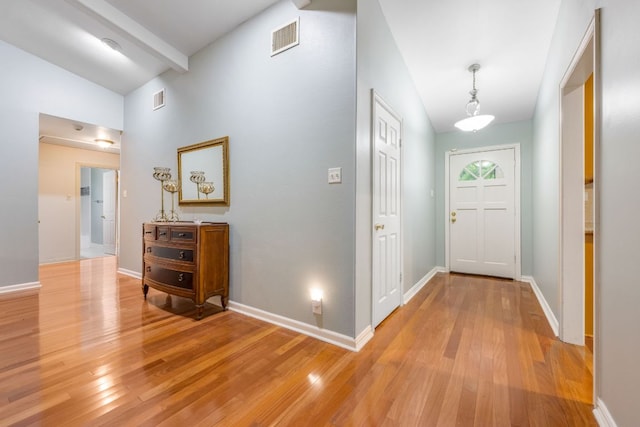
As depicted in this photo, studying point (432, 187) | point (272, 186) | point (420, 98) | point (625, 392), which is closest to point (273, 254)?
point (272, 186)

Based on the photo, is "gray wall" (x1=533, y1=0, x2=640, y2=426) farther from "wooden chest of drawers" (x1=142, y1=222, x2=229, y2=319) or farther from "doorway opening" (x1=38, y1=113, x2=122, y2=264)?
"doorway opening" (x1=38, y1=113, x2=122, y2=264)

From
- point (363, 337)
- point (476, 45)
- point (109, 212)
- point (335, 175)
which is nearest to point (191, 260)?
point (335, 175)

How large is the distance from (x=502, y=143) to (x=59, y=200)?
27.3 ft

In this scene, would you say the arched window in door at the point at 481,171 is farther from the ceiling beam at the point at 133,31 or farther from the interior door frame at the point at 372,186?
the ceiling beam at the point at 133,31

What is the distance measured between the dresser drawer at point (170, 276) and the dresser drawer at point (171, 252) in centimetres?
13

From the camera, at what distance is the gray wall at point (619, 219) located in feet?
3.21

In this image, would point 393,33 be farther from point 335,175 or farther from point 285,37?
point 335,175

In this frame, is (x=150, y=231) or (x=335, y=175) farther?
(x=150, y=231)

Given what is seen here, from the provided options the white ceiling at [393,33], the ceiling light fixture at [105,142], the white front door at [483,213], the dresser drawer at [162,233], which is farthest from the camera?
the ceiling light fixture at [105,142]

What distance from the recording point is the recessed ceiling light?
2.98m

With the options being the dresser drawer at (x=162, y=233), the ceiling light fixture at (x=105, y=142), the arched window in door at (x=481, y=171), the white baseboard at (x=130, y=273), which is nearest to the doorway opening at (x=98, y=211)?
the ceiling light fixture at (x=105, y=142)

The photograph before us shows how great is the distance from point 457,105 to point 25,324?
545 cm

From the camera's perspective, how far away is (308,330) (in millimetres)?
2104

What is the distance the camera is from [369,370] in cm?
164
